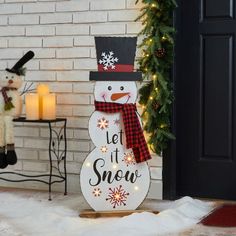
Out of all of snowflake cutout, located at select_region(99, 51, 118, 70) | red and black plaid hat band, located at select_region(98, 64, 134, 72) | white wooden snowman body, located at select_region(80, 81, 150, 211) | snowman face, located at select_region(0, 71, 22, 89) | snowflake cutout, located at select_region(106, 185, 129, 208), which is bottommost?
snowflake cutout, located at select_region(106, 185, 129, 208)

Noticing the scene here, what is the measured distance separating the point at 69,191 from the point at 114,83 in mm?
1114

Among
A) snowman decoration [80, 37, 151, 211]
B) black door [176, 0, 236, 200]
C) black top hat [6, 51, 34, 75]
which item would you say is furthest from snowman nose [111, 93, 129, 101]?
black top hat [6, 51, 34, 75]

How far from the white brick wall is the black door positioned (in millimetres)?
263

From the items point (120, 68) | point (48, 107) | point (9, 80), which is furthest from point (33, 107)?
point (120, 68)

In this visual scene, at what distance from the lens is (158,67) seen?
362cm

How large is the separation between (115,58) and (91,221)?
0.98 m

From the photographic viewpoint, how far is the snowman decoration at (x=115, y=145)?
3.23m

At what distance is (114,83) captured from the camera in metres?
3.24

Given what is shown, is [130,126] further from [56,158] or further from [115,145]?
[56,158]

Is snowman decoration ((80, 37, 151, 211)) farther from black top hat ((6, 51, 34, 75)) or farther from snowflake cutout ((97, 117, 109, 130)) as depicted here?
black top hat ((6, 51, 34, 75))

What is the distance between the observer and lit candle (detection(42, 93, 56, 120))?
3.72 m

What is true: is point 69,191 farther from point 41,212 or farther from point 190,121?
point 190,121

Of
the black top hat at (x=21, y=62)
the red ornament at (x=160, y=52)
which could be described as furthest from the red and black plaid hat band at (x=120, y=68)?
the black top hat at (x=21, y=62)

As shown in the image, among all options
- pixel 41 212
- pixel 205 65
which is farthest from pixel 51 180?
pixel 205 65
